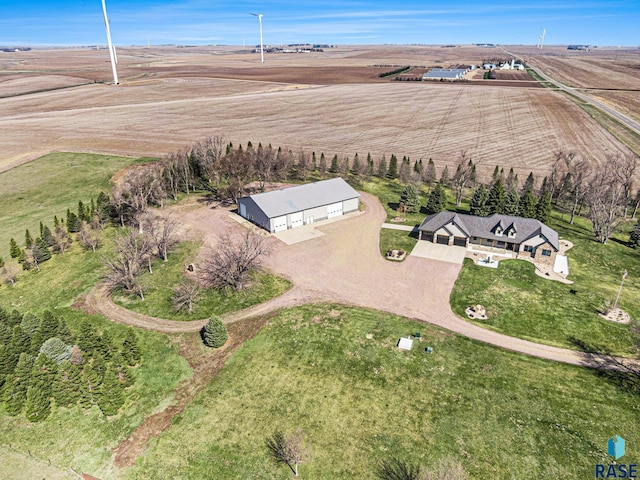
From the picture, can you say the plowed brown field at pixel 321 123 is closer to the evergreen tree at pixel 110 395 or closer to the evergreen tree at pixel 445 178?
the evergreen tree at pixel 445 178

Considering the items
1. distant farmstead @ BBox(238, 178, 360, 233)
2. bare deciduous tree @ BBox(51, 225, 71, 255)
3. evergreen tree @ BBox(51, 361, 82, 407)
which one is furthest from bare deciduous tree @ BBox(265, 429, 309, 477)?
bare deciduous tree @ BBox(51, 225, 71, 255)

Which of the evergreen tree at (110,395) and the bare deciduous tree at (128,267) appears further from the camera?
the bare deciduous tree at (128,267)

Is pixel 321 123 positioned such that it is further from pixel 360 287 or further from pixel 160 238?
pixel 360 287

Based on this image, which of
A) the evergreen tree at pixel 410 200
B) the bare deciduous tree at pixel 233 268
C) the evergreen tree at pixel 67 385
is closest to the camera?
the evergreen tree at pixel 67 385

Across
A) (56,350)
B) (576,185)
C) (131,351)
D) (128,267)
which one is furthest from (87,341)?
(576,185)

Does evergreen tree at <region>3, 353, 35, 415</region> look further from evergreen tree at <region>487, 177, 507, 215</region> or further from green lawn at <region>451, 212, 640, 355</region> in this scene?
evergreen tree at <region>487, 177, 507, 215</region>

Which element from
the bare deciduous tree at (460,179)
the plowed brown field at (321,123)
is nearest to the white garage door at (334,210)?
the bare deciduous tree at (460,179)

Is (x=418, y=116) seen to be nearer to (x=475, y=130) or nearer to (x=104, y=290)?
(x=475, y=130)

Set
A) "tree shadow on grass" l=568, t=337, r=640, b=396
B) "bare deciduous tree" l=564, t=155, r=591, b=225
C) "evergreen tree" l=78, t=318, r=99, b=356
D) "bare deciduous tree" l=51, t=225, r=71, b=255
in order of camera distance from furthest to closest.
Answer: "bare deciduous tree" l=564, t=155, r=591, b=225, "bare deciduous tree" l=51, t=225, r=71, b=255, "evergreen tree" l=78, t=318, r=99, b=356, "tree shadow on grass" l=568, t=337, r=640, b=396
